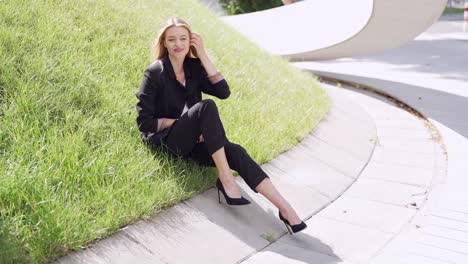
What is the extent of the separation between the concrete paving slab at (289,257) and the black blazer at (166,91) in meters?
1.07

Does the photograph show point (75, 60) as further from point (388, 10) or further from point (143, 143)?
point (388, 10)

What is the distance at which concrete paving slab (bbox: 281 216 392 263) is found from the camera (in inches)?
133

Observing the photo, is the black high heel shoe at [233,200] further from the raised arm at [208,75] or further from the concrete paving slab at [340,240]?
the raised arm at [208,75]

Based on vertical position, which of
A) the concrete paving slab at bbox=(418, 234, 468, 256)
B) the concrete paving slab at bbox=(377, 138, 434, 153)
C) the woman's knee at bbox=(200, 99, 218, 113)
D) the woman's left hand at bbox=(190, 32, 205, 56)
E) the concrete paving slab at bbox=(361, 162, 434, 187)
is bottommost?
the concrete paving slab at bbox=(377, 138, 434, 153)

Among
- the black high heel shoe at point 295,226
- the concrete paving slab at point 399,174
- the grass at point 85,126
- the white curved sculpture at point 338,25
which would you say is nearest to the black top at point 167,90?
the grass at point 85,126

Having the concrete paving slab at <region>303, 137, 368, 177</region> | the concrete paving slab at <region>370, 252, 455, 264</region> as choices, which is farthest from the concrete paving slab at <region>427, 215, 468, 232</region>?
the concrete paving slab at <region>303, 137, 368, 177</region>

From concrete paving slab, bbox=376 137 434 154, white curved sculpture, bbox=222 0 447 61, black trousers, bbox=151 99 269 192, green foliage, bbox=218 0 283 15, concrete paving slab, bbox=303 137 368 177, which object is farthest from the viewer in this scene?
green foliage, bbox=218 0 283 15

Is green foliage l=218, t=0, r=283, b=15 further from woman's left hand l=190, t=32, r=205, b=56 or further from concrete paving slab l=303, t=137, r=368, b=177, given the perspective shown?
woman's left hand l=190, t=32, r=205, b=56

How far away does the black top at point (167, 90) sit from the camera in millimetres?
3652

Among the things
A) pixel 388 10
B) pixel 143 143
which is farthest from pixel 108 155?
pixel 388 10

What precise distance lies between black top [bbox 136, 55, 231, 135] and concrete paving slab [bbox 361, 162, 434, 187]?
5.97ft

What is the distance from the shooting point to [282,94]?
6227 millimetres

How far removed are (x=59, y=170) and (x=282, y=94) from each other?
11.3 ft

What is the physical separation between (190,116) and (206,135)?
17 cm
